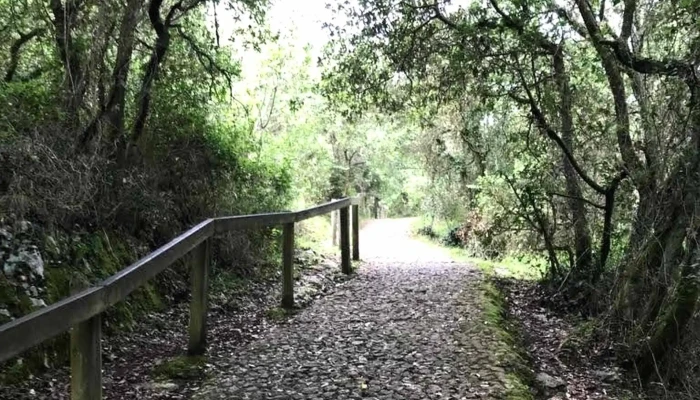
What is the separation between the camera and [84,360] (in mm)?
3145

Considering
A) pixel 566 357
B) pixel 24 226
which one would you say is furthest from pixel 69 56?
pixel 566 357

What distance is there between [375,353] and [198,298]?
1.72 m

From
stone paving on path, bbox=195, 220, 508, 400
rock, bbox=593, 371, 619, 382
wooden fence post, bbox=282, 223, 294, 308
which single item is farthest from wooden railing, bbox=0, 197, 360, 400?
rock, bbox=593, 371, 619, 382

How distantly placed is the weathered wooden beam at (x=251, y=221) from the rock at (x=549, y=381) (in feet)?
10.7

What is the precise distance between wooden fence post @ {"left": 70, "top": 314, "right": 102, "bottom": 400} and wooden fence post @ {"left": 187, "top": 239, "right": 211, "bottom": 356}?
2.26 m

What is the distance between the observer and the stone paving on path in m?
4.79

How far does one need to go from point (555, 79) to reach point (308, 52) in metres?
12.0

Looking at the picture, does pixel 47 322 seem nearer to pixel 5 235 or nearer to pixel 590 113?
pixel 5 235

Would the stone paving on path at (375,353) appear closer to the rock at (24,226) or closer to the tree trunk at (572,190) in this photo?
the tree trunk at (572,190)

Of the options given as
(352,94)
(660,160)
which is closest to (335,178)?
(352,94)

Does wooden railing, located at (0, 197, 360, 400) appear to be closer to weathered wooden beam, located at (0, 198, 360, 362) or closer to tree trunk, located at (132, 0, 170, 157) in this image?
weathered wooden beam, located at (0, 198, 360, 362)

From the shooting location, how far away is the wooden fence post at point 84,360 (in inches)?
123

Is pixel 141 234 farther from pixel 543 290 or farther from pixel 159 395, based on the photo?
pixel 543 290

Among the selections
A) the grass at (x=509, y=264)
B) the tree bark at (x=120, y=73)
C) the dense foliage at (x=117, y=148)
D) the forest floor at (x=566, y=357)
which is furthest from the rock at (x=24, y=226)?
the grass at (x=509, y=264)
